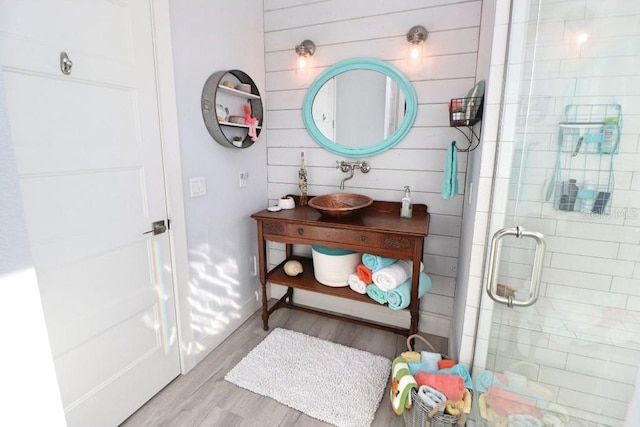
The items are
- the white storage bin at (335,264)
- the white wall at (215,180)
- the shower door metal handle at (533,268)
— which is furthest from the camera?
the white storage bin at (335,264)

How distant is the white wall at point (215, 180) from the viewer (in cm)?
173

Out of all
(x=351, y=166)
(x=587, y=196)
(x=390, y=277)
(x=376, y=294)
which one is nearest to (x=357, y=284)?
(x=376, y=294)

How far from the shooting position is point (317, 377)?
73.1 inches

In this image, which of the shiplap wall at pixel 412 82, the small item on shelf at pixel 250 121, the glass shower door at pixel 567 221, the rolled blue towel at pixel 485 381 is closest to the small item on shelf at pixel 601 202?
the glass shower door at pixel 567 221

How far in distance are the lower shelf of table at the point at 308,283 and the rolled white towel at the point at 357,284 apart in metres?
0.03

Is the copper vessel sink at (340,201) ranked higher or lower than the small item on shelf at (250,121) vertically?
lower

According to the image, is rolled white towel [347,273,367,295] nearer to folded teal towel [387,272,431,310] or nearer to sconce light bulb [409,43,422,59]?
folded teal towel [387,272,431,310]

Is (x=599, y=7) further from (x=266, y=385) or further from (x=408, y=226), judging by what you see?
(x=266, y=385)

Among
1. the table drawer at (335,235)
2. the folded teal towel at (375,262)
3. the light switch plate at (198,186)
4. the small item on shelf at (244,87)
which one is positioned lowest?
the folded teal towel at (375,262)

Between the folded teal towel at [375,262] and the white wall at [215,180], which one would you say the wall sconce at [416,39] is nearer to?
the white wall at [215,180]

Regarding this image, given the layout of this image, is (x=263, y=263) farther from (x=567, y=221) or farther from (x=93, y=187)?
(x=567, y=221)

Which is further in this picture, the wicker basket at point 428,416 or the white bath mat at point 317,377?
the white bath mat at point 317,377

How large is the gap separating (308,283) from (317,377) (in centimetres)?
59

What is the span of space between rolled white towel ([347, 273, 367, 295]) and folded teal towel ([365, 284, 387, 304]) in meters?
0.04
